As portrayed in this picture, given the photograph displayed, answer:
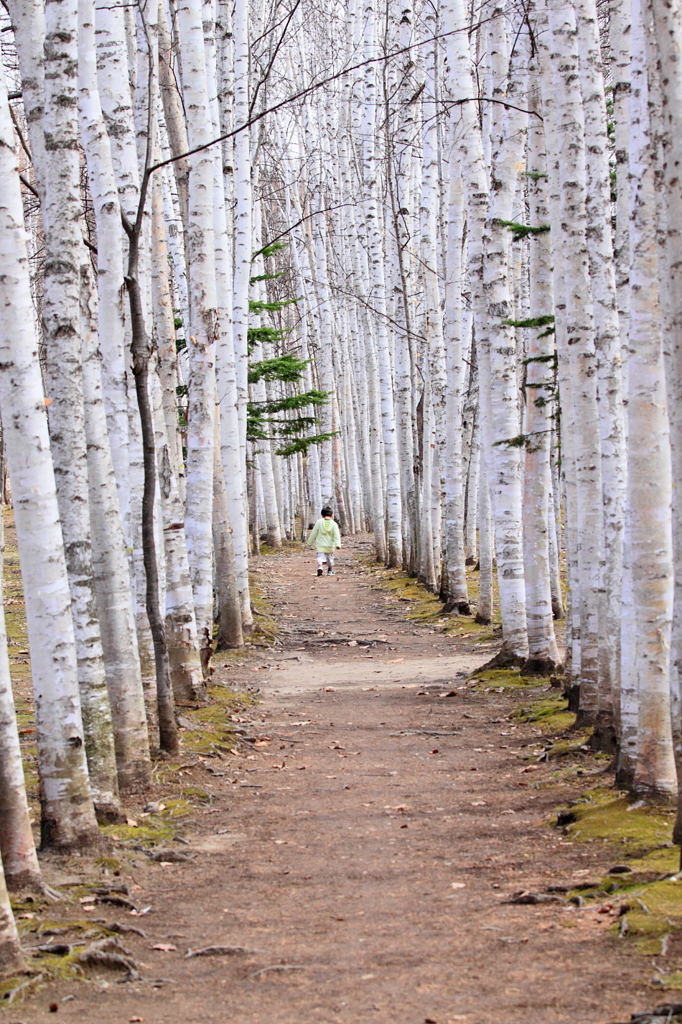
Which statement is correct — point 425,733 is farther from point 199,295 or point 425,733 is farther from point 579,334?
point 199,295

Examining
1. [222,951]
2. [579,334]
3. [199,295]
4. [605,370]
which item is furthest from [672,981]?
[199,295]

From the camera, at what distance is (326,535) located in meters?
23.4

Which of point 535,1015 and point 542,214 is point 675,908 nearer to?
point 535,1015

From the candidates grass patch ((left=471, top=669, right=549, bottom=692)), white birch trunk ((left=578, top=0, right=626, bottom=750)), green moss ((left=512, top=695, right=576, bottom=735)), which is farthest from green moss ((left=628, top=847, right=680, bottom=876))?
grass patch ((left=471, top=669, right=549, bottom=692))

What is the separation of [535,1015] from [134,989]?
4.93ft

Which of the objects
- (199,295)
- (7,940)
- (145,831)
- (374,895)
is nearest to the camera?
(7,940)

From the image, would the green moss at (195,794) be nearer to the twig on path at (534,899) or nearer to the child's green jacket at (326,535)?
the twig on path at (534,899)

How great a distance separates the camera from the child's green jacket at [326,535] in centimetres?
2306

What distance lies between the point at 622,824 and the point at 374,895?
147 cm

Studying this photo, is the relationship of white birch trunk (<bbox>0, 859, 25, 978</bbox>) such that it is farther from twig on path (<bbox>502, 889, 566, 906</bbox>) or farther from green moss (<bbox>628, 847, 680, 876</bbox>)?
green moss (<bbox>628, 847, 680, 876</bbox>)

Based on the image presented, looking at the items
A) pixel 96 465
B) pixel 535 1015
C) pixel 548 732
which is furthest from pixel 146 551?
A: pixel 535 1015

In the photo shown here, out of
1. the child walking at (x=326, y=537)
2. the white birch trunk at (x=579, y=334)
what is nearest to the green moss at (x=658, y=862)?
the white birch trunk at (x=579, y=334)

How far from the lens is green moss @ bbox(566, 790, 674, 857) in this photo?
545cm

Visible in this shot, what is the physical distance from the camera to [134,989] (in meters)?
4.08
